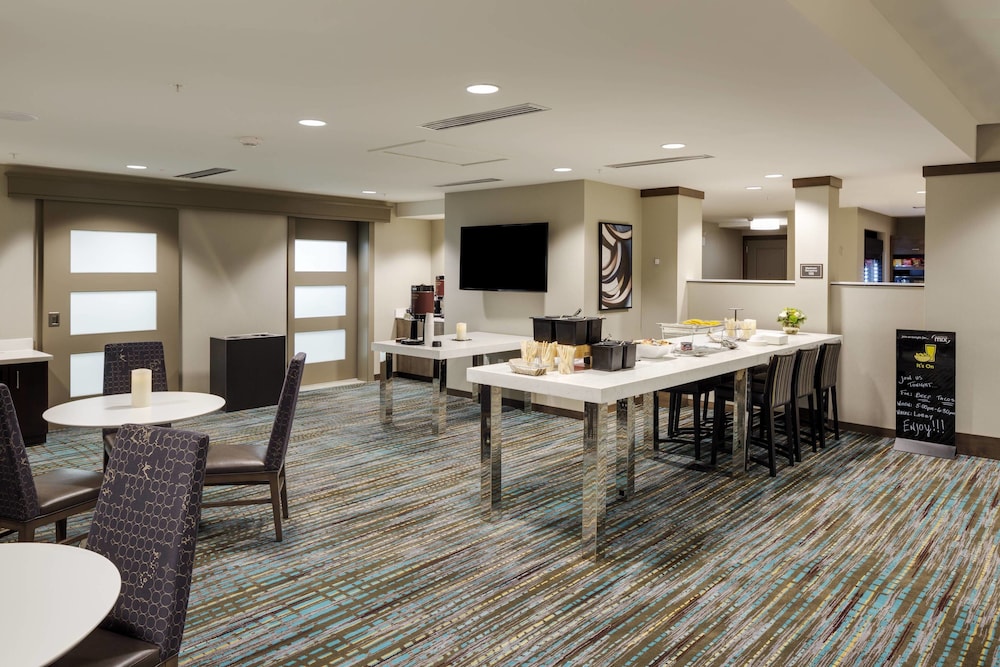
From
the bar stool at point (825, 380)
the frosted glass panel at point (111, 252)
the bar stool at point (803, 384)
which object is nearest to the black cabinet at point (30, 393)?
the frosted glass panel at point (111, 252)

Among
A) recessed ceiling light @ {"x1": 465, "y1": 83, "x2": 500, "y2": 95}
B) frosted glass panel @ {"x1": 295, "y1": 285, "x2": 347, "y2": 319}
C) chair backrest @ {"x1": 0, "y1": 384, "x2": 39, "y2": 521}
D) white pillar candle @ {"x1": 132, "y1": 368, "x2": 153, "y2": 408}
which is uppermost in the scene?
recessed ceiling light @ {"x1": 465, "y1": 83, "x2": 500, "y2": 95}

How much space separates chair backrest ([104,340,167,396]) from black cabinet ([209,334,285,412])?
8.60ft

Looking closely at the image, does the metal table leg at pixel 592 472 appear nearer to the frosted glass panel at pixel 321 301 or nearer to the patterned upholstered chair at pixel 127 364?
the patterned upholstered chair at pixel 127 364

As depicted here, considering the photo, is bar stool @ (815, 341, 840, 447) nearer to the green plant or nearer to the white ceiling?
the green plant

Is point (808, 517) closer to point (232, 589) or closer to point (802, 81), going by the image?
point (802, 81)

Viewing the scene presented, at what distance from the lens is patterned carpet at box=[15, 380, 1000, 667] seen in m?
2.58

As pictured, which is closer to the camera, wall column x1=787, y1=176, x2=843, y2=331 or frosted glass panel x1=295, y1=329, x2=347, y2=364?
wall column x1=787, y1=176, x2=843, y2=331

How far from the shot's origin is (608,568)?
128 inches

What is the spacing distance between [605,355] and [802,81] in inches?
63.8

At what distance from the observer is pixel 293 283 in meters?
8.04

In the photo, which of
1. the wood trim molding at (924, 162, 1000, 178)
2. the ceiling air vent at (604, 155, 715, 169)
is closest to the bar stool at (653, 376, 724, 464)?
the ceiling air vent at (604, 155, 715, 169)

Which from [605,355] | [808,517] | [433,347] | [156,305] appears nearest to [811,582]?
[808,517]

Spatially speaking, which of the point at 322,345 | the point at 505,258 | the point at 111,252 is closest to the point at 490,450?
the point at 505,258

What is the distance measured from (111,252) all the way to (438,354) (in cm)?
354
